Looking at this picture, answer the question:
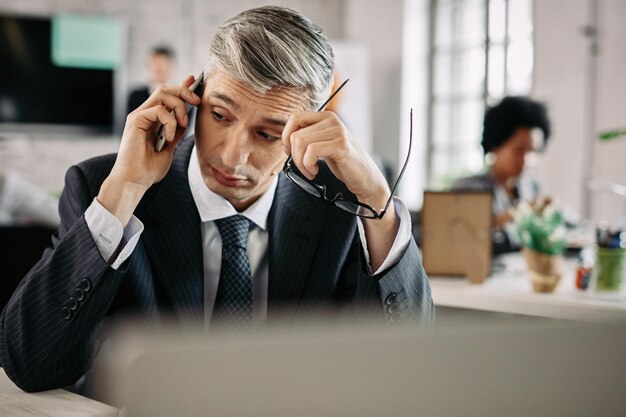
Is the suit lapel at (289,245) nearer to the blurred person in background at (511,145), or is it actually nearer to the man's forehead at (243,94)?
the man's forehead at (243,94)

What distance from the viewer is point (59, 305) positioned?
120 cm

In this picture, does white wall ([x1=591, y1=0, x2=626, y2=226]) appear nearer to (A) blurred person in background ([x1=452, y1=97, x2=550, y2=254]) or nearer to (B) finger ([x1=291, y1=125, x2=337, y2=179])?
(A) blurred person in background ([x1=452, y1=97, x2=550, y2=254])

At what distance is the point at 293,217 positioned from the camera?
59.5 inches

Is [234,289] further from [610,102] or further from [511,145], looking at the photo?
[610,102]

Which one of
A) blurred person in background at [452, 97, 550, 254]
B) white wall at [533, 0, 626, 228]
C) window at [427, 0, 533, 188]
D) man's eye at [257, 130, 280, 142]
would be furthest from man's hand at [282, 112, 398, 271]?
window at [427, 0, 533, 188]

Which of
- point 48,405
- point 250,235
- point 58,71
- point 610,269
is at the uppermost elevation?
point 58,71

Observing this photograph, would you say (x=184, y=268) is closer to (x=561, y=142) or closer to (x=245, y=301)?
(x=245, y=301)

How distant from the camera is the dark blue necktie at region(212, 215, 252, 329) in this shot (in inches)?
54.1

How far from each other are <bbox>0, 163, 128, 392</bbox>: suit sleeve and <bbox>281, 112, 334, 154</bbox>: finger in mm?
340

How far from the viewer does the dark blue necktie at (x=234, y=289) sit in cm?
137

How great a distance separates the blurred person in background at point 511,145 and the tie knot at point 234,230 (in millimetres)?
1947

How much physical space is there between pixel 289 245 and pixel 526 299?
825 mm

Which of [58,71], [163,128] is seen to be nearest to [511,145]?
[163,128]

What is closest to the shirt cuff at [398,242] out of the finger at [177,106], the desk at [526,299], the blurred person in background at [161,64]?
the finger at [177,106]
